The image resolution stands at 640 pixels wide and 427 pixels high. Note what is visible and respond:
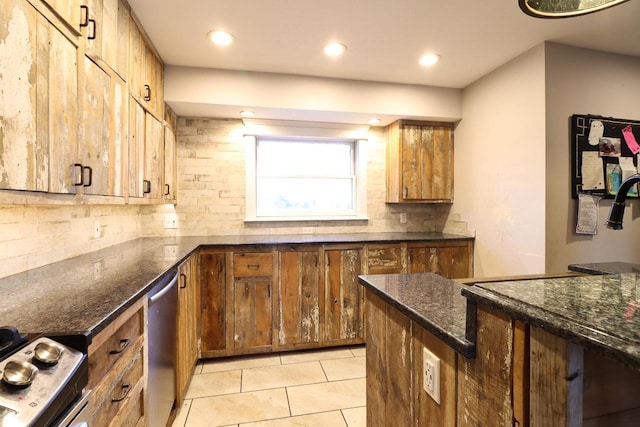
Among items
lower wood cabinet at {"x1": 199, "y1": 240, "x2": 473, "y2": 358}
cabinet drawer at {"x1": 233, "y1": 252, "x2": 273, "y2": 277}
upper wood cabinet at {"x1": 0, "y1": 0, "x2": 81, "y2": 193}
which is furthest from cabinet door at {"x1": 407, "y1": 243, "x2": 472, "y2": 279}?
upper wood cabinet at {"x1": 0, "y1": 0, "x2": 81, "y2": 193}

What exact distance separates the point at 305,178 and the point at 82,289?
244 centimetres

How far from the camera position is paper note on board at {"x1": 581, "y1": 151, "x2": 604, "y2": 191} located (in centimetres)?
232

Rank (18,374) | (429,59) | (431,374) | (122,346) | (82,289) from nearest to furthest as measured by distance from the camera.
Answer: (18,374) → (431,374) → (122,346) → (82,289) → (429,59)

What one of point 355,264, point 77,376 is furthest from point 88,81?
point 355,264

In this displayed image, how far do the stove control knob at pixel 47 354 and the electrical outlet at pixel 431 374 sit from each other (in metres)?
0.94

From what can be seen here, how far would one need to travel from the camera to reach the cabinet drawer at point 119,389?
94 centimetres

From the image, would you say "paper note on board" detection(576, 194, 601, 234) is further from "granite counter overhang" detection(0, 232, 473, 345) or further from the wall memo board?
"granite counter overhang" detection(0, 232, 473, 345)

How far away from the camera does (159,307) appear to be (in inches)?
60.6

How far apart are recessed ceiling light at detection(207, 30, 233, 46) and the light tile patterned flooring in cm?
252

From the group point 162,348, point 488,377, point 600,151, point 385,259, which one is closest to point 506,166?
point 600,151

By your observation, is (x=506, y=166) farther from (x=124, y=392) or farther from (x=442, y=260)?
(x=124, y=392)

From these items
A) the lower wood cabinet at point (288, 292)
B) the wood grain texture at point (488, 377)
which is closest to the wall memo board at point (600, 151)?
the lower wood cabinet at point (288, 292)

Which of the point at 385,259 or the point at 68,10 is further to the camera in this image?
the point at 385,259

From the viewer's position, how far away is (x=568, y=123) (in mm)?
2307
